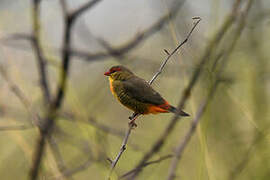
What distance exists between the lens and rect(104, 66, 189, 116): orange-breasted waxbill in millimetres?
2217

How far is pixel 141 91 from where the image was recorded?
230 cm

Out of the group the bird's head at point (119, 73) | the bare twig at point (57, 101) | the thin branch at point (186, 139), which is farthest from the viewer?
the bird's head at point (119, 73)

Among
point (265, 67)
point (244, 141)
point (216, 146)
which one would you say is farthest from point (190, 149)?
point (265, 67)

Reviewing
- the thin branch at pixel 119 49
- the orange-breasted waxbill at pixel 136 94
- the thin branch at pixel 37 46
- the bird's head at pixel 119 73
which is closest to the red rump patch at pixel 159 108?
the orange-breasted waxbill at pixel 136 94

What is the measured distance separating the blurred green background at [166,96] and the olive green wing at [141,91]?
9 centimetres

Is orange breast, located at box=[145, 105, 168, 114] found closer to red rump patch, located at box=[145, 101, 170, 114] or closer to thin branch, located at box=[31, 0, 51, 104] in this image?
red rump patch, located at box=[145, 101, 170, 114]

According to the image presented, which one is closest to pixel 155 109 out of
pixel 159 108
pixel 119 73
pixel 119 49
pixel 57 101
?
pixel 159 108

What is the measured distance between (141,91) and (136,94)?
0.18 ft

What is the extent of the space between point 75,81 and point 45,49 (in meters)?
1.13

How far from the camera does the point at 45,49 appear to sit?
1940mm

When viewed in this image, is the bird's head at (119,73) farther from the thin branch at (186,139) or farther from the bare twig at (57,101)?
the thin branch at (186,139)

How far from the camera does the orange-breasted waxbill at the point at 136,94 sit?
2217 millimetres

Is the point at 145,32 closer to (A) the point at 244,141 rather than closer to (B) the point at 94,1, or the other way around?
(B) the point at 94,1

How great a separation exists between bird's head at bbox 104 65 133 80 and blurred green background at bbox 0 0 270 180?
7cm
